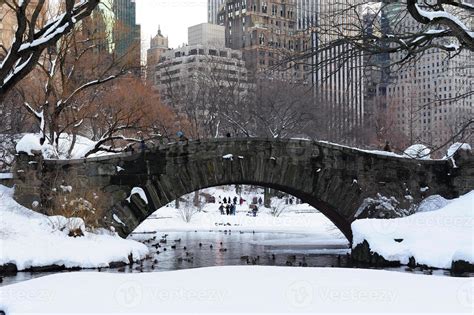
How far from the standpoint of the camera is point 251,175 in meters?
23.6

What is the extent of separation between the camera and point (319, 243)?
2927 cm

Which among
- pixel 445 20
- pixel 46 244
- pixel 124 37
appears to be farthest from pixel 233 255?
pixel 445 20

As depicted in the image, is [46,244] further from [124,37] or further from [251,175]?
[124,37]

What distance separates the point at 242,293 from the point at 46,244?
1285cm

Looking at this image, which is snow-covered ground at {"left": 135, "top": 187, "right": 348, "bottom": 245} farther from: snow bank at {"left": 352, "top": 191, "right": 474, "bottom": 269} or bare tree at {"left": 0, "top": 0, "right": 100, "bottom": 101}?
bare tree at {"left": 0, "top": 0, "right": 100, "bottom": 101}

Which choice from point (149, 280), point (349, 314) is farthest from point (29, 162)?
point (349, 314)

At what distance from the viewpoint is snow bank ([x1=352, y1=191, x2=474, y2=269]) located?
739 inches

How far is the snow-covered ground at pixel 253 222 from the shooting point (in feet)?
123

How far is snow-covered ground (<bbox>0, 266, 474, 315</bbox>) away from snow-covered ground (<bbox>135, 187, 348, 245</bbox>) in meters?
22.1

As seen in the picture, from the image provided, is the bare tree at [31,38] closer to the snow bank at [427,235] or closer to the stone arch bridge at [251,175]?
the stone arch bridge at [251,175]

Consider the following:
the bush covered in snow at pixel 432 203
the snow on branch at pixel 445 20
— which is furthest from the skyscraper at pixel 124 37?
the snow on branch at pixel 445 20

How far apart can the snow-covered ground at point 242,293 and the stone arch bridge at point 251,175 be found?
13096 millimetres

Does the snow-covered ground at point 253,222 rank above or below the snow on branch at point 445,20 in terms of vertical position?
below

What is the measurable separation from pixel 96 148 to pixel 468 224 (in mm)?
14086
